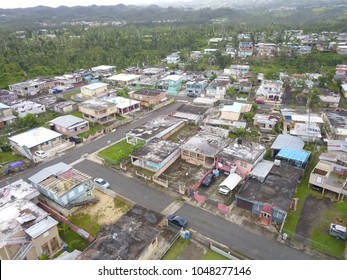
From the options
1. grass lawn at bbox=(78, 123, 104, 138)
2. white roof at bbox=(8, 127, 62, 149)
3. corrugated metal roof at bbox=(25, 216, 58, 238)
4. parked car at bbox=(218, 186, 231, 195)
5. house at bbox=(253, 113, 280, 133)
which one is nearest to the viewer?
corrugated metal roof at bbox=(25, 216, 58, 238)

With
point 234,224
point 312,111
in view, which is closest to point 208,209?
point 234,224

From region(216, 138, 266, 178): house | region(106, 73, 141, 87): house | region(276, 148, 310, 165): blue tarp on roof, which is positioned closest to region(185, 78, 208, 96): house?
region(106, 73, 141, 87): house

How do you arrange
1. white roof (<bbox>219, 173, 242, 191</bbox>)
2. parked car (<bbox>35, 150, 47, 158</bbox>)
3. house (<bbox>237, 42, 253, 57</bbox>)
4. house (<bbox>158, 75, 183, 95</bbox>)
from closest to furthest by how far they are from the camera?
white roof (<bbox>219, 173, 242, 191</bbox>) < parked car (<bbox>35, 150, 47, 158</bbox>) < house (<bbox>158, 75, 183, 95</bbox>) < house (<bbox>237, 42, 253, 57</bbox>)

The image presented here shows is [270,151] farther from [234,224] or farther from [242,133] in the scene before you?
[234,224]

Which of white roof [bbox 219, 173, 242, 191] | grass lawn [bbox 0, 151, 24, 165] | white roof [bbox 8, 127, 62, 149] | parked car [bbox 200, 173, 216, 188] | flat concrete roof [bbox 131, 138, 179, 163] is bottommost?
grass lawn [bbox 0, 151, 24, 165]

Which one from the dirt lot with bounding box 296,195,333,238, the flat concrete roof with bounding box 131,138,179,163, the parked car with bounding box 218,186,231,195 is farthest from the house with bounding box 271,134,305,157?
the flat concrete roof with bounding box 131,138,179,163

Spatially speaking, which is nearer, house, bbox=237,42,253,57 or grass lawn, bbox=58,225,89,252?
grass lawn, bbox=58,225,89,252

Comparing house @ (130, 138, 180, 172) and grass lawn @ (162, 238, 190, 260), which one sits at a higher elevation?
house @ (130, 138, 180, 172)

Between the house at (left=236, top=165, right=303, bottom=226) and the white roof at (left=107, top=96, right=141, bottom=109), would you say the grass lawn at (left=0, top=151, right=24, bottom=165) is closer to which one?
the white roof at (left=107, top=96, right=141, bottom=109)
